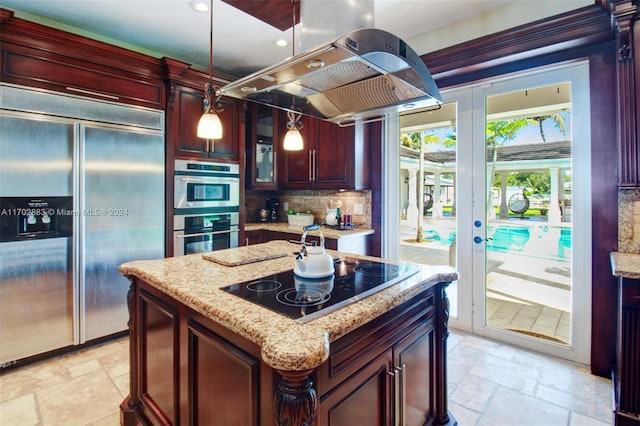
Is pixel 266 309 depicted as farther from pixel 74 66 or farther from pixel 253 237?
pixel 253 237

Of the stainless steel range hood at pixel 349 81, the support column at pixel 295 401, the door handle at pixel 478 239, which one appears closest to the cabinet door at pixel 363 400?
the support column at pixel 295 401

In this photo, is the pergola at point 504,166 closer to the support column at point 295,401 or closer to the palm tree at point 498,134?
the palm tree at point 498,134

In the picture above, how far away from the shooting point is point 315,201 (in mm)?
4289

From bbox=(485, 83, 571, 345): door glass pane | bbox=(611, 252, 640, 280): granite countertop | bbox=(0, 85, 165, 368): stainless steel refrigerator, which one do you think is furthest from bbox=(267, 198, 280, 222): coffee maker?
bbox=(611, 252, 640, 280): granite countertop

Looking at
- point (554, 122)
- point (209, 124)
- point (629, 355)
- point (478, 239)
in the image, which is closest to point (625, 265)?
point (629, 355)

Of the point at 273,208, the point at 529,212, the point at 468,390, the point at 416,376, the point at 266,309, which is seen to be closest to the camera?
the point at 266,309

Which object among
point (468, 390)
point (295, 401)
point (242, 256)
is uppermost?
point (242, 256)

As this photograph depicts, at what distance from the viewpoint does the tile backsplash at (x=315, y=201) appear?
12.4 ft

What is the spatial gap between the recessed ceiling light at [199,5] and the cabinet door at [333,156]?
1586 millimetres

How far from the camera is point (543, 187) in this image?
268 cm

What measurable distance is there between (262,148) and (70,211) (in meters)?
2.14

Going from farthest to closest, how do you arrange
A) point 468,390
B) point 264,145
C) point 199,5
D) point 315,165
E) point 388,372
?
point 264,145 → point 315,165 → point 199,5 → point 468,390 → point 388,372

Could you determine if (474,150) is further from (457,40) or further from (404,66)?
(404,66)

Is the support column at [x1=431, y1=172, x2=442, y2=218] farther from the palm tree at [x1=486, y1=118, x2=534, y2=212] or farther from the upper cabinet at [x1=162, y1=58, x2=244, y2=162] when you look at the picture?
the upper cabinet at [x1=162, y1=58, x2=244, y2=162]
